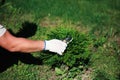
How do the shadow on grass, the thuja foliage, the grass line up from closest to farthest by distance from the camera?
1. the thuja foliage
2. the grass
3. the shadow on grass

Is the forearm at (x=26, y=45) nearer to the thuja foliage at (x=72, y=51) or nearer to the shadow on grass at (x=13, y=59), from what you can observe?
the thuja foliage at (x=72, y=51)

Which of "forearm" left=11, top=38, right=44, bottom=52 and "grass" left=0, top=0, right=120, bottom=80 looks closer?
"forearm" left=11, top=38, right=44, bottom=52

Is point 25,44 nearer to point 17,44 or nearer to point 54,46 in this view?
point 17,44

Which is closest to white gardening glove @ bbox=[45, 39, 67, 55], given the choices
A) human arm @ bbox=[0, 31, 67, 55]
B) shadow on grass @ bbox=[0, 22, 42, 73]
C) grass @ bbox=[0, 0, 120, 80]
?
human arm @ bbox=[0, 31, 67, 55]

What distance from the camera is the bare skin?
14.8 ft

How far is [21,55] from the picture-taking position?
6117 mm

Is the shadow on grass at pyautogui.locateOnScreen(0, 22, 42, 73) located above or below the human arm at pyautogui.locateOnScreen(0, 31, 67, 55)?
below

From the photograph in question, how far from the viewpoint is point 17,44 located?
14.9 feet

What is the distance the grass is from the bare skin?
1.03 m

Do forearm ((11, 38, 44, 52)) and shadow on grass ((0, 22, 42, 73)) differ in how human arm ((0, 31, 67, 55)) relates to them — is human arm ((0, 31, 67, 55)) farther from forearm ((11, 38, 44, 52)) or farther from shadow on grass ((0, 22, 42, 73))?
shadow on grass ((0, 22, 42, 73))

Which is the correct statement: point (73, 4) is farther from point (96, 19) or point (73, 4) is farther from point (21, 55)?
point (21, 55)

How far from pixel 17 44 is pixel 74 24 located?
2.87 m

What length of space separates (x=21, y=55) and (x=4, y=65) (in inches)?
18.5

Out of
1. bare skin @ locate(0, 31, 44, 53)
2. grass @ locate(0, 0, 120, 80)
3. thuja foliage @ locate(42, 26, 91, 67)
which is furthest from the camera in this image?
grass @ locate(0, 0, 120, 80)
